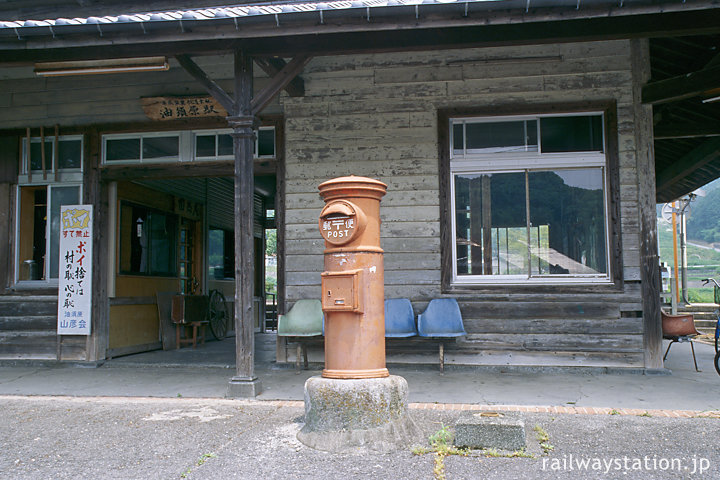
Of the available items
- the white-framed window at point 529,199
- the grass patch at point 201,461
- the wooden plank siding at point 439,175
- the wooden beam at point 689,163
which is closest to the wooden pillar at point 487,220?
the white-framed window at point 529,199

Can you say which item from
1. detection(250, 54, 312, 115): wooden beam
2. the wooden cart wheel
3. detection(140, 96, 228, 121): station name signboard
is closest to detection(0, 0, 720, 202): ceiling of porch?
detection(250, 54, 312, 115): wooden beam

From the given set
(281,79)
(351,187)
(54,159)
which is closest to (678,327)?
(351,187)

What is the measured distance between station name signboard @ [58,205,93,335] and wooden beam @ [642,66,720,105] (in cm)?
738

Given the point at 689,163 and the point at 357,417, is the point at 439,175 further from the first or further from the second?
the point at 689,163

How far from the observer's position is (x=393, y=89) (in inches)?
301

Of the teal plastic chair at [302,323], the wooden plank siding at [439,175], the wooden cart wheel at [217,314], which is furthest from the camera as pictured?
the wooden cart wheel at [217,314]

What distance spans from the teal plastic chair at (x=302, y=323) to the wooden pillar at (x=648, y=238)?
12.5ft

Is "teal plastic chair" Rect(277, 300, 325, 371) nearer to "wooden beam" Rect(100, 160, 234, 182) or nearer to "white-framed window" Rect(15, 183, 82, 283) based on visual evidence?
"wooden beam" Rect(100, 160, 234, 182)

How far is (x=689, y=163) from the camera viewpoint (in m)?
11.4

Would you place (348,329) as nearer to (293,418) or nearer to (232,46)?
(293,418)

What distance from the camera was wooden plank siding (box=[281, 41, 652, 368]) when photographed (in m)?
7.12

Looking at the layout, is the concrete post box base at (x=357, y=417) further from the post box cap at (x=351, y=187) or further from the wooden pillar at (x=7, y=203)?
the wooden pillar at (x=7, y=203)

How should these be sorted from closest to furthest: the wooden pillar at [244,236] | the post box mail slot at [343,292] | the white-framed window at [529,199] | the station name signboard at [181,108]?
the post box mail slot at [343,292], the wooden pillar at [244,236], the white-framed window at [529,199], the station name signboard at [181,108]

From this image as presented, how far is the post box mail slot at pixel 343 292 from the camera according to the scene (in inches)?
168
